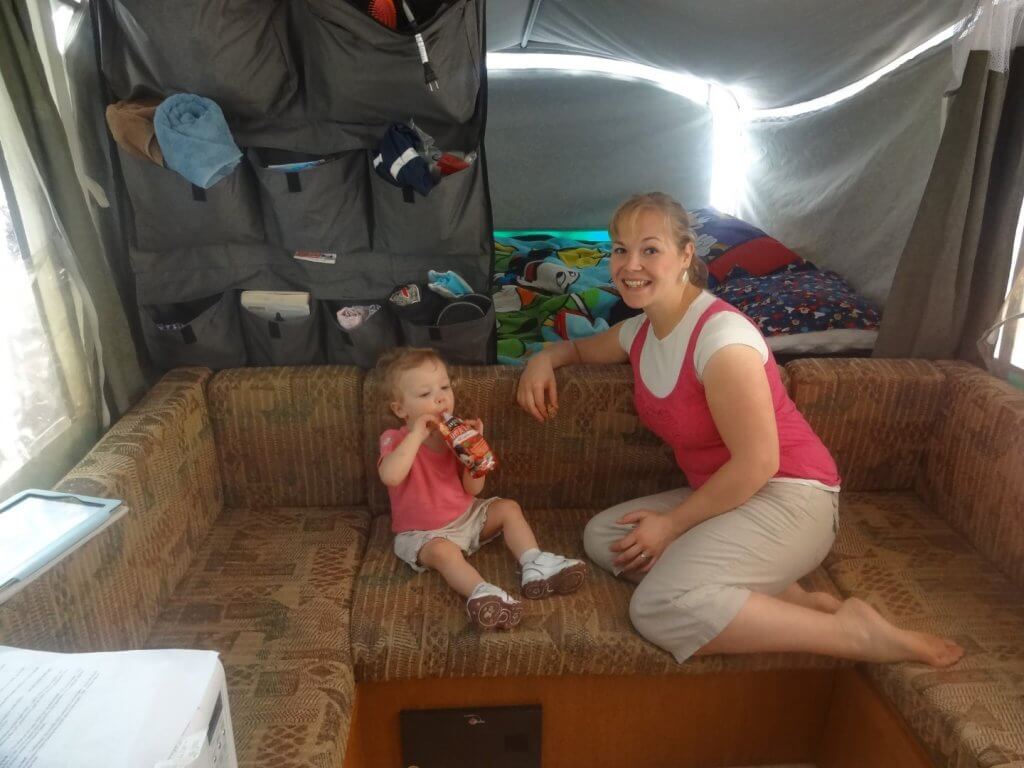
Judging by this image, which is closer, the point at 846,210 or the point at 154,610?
the point at 154,610

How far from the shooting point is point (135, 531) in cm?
139

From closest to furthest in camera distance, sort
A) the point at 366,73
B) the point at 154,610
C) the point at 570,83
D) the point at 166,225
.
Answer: the point at 154,610 → the point at 366,73 → the point at 166,225 → the point at 570,83

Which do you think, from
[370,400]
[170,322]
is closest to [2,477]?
[170,322]

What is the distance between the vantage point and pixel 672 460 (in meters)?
1.80

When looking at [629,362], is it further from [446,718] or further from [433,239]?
[446,718]

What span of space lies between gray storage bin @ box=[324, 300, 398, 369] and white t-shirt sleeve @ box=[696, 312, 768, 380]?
741 millimetres

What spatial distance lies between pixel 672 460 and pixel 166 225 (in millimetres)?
1288

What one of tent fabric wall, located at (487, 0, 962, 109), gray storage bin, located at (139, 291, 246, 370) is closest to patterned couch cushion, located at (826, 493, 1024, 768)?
tent fabric wall, located at (487, 0, 962, 109)

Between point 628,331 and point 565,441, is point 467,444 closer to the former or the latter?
point 565,441

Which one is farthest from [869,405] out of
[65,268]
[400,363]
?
[65,268]

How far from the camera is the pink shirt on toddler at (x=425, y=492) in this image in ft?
5.32

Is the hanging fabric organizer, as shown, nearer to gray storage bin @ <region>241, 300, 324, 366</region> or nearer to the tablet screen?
gray storage bin @ <region>241, 300, 324, 366</region>

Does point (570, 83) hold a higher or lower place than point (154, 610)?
higher

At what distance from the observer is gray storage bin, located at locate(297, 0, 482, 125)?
61.4 inches
